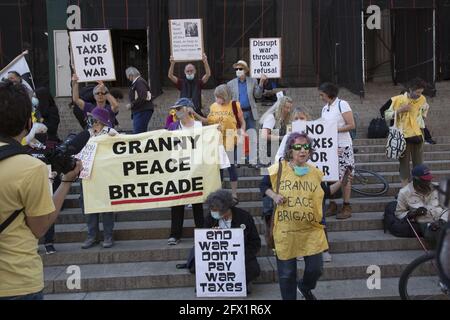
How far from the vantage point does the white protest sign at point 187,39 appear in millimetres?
9164

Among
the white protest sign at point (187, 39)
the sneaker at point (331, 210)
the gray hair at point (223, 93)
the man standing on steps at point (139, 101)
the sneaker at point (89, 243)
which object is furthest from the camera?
the white protest sign at point (187, 39)

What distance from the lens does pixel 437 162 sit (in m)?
9.21

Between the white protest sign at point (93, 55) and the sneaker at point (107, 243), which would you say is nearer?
the sneaker at point (107, 243)

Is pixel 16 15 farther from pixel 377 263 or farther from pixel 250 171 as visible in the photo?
pixel 377 263

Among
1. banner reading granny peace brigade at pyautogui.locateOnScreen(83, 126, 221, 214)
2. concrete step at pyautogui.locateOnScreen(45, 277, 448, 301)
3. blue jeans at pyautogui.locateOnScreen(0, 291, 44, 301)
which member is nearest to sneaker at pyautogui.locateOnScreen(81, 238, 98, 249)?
banner reading granny peace brigade at pyautogui.locateOnScreen(83, 126, 221, 214)

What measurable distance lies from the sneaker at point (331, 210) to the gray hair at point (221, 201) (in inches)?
87.5

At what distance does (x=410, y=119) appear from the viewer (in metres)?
7.74

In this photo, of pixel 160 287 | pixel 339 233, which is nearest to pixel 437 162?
pixel 339 233

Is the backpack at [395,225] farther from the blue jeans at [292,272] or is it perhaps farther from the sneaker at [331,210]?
the blue jeans at [292,272]

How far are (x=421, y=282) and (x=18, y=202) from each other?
446 cm

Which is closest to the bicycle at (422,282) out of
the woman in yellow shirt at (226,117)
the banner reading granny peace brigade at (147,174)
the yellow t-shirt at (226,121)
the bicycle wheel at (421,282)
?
the bicycle wheel at (421,282)

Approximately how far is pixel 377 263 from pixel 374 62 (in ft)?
44.2

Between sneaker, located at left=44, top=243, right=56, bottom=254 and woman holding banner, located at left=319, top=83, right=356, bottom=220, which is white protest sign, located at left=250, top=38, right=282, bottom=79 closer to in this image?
woman holding banner, located at left=319, top=83, right=356, bottom=220

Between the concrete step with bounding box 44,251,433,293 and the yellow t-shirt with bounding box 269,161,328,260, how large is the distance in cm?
145
